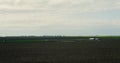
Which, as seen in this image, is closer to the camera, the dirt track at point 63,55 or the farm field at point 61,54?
the dirt track at point 63,55

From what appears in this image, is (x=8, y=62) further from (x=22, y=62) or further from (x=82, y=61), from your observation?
(x=82, y=61)

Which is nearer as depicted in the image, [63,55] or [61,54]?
[63,55]

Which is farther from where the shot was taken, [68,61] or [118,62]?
[68,61]

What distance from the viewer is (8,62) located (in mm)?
35969

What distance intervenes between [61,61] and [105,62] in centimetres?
439

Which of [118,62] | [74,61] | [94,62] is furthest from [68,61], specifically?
[118,62]

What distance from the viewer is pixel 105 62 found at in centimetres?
3344

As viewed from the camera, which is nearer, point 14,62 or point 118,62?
point 118,62

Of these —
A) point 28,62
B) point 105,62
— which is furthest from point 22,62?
point 105,62

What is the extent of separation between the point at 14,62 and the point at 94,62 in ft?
25.9

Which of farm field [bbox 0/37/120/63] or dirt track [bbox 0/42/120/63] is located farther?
farm field [bbox 0/37/120/63]

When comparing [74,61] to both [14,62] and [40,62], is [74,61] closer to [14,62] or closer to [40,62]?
[40,62]

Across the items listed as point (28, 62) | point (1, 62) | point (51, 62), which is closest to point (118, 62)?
point (51, 62)

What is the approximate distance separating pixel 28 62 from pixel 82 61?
533 centimetres
